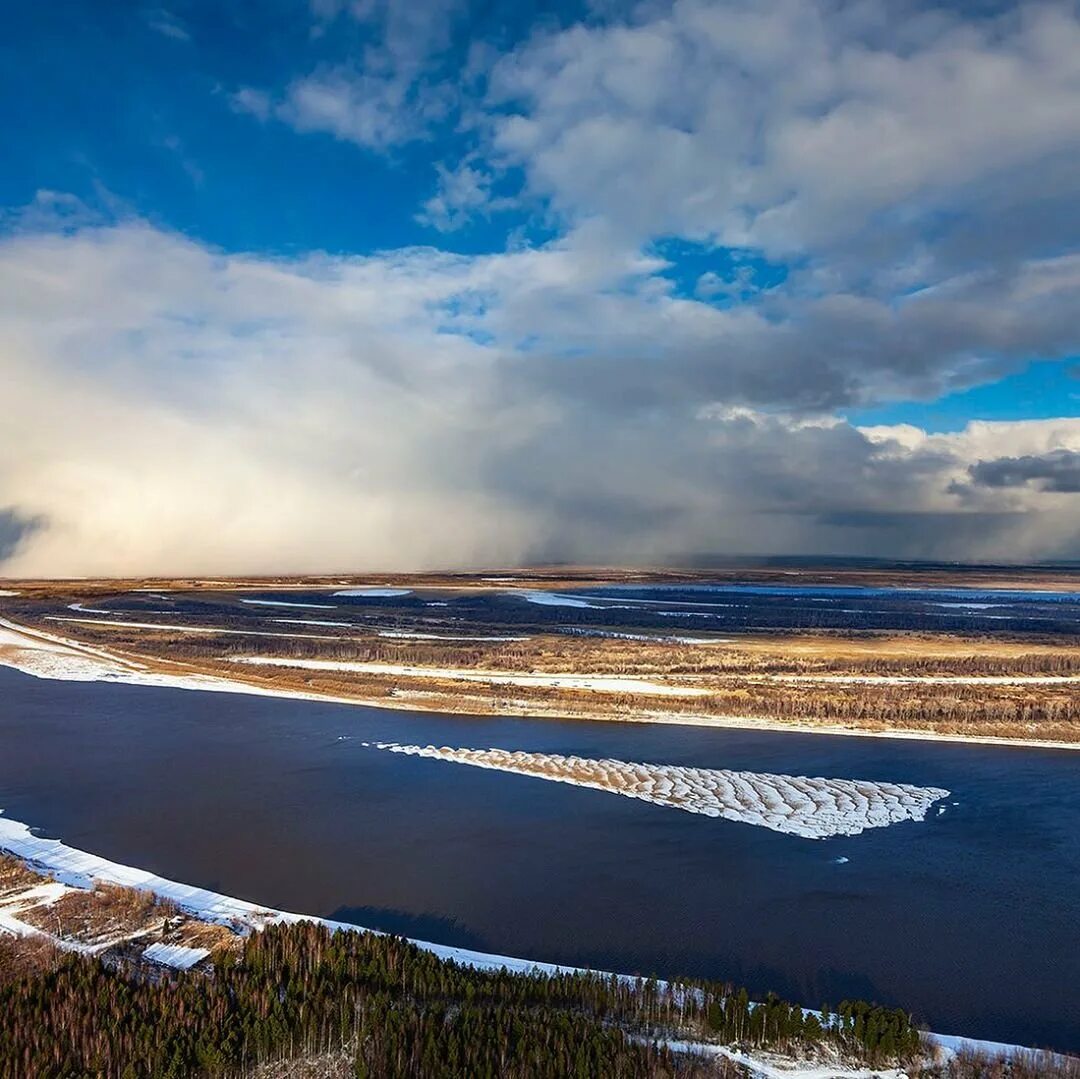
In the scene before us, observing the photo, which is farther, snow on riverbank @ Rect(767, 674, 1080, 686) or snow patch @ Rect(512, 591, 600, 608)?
snow patch @ Rect(512, 591, 600, 608)

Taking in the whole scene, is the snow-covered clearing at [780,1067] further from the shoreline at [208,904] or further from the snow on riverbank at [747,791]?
the snow on riverbank at [747,791]

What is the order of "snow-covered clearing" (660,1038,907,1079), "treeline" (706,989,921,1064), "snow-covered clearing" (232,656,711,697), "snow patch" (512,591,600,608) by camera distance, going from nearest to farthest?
"snow-covered clearing" (660,1038,907,1079) < "treeline" (706,989,921,1064) < "snow-covered clearing" (232,656,711,697) < "snow patch" (512,591,600,608)

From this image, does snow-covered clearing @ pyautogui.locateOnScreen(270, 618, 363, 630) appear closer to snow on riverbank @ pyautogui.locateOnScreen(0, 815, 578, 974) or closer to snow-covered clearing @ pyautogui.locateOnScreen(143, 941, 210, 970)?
snow on riverbank @ pyautogui.locateOnScreen(0, 815, 578, 974)

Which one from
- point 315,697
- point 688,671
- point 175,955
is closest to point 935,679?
point 688,671

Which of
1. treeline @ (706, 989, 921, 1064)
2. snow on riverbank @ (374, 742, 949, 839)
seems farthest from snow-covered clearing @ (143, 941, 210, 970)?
snow on riverbank @ (374, 742, 949, 839)

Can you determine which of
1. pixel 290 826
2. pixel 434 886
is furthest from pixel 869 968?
pixel 290 826

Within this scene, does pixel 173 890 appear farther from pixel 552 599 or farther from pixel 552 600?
pixel 552 599
